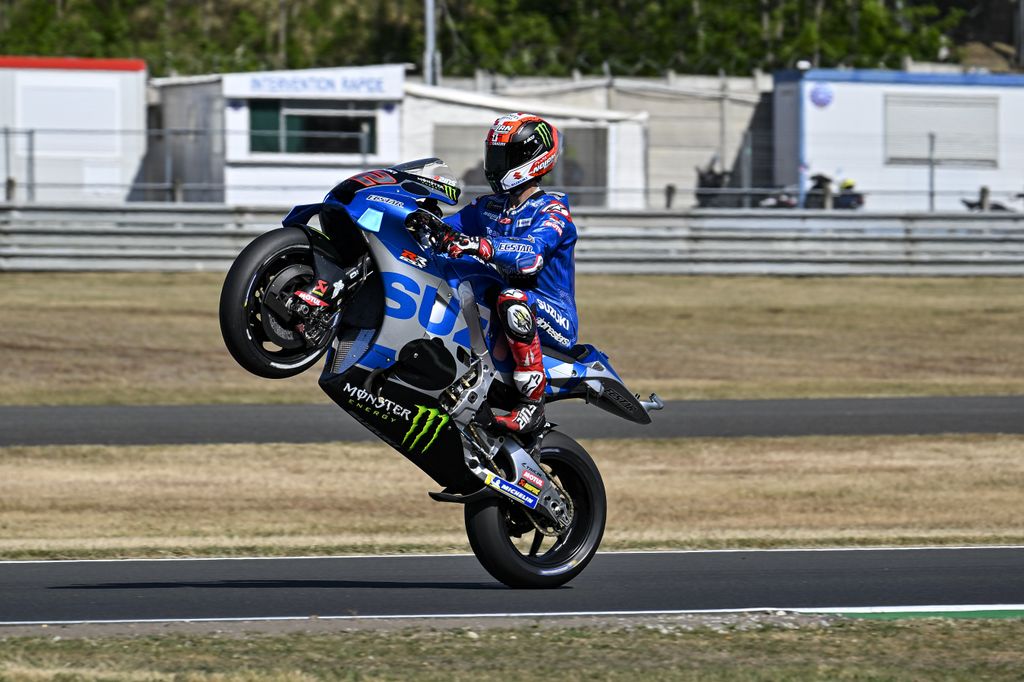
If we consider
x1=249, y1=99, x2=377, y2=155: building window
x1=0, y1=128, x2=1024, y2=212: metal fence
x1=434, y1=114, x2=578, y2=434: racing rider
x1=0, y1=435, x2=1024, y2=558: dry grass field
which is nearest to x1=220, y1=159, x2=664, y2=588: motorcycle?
x1=434, y1=114, x2=578, y2=434: racing rider

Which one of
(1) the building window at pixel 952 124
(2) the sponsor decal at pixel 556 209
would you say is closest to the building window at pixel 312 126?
(1) the building window at pixel 952 124

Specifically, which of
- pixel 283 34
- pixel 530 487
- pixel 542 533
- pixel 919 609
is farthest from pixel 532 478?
pixel 283 34

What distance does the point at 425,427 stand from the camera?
7336 millimetres

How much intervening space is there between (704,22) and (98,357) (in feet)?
111

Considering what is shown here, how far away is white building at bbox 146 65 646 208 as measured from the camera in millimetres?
30328

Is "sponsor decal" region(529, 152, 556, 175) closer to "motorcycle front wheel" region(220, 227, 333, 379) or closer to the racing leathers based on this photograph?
the racing leathers

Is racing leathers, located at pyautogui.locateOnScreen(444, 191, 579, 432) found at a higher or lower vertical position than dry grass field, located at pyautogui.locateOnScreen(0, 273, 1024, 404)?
higher

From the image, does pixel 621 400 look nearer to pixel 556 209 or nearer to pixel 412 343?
pixel 556 209

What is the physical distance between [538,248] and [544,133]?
2.00ft

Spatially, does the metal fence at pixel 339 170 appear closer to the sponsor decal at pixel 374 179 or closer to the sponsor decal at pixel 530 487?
the sponsor decal at pixel 530 487

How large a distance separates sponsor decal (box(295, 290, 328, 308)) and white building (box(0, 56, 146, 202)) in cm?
2398

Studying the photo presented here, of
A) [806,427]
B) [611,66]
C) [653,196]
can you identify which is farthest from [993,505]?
[611,66]

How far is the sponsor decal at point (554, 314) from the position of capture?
768 centimetres

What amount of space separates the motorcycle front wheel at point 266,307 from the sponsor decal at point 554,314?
1.06m
